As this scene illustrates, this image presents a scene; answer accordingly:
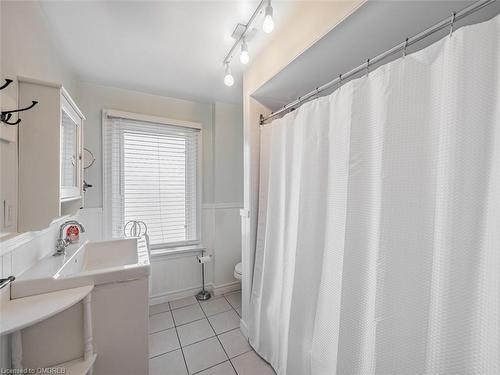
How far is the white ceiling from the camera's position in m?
1.23

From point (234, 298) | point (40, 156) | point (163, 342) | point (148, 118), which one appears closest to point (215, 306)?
point (234, 298)

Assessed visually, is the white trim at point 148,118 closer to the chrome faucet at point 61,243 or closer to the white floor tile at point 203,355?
the chrome faucet at point 61,243

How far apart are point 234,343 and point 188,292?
969 mm

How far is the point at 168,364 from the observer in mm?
1593

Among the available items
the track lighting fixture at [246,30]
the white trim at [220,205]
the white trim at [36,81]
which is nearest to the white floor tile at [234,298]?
the white trim at [220,205]

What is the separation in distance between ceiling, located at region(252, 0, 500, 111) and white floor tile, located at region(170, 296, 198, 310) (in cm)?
240

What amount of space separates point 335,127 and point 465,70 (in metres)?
0.52

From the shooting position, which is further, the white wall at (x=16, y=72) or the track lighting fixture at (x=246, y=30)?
the track lighting fixture at (x=246, y=30)

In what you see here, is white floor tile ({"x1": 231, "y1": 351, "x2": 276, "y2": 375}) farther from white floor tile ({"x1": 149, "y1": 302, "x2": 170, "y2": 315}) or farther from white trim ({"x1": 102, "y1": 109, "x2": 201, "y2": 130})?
white trim ({"x1": 102, "y1": 109, "x2": 201, "y2": 130})

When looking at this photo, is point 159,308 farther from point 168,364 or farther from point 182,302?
point 168,364

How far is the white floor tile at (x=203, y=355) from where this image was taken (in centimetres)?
158

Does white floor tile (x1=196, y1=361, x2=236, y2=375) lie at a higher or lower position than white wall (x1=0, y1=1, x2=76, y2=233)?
lower

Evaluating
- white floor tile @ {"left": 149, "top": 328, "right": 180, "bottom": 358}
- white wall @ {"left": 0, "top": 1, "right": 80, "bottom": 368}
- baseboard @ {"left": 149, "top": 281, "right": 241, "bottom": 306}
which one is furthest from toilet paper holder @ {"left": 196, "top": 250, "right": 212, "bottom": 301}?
white wall @ {"left": 0, "top": 1, "right": 80, "bottom": 368}

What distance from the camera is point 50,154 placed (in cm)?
101
